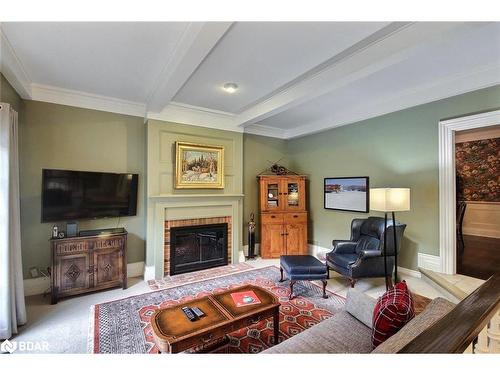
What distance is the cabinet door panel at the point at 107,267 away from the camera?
316 cm

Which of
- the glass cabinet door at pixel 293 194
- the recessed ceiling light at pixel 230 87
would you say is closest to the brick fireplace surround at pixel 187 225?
the glass cabinet door at pixel 293 194

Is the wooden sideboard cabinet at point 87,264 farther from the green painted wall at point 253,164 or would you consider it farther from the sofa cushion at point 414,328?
the sofa cushion at point 414,328

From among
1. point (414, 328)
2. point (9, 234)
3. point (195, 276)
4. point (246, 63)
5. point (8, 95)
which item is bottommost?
point (195, 276)

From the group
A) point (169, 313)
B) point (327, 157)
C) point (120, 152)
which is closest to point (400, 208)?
point (327, 157)

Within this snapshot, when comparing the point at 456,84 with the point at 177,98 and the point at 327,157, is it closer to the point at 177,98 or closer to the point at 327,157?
the point at 327,157

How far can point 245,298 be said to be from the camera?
2143mm

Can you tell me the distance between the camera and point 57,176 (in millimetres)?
3109

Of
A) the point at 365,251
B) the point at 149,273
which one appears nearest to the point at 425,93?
→ the point at 365,251

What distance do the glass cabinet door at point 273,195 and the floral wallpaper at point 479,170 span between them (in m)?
5.15

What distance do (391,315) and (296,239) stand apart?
3.50 meters

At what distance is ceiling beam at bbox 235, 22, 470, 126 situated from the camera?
1902mm

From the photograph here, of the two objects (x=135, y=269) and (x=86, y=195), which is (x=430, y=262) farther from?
(x=86, y=195)
